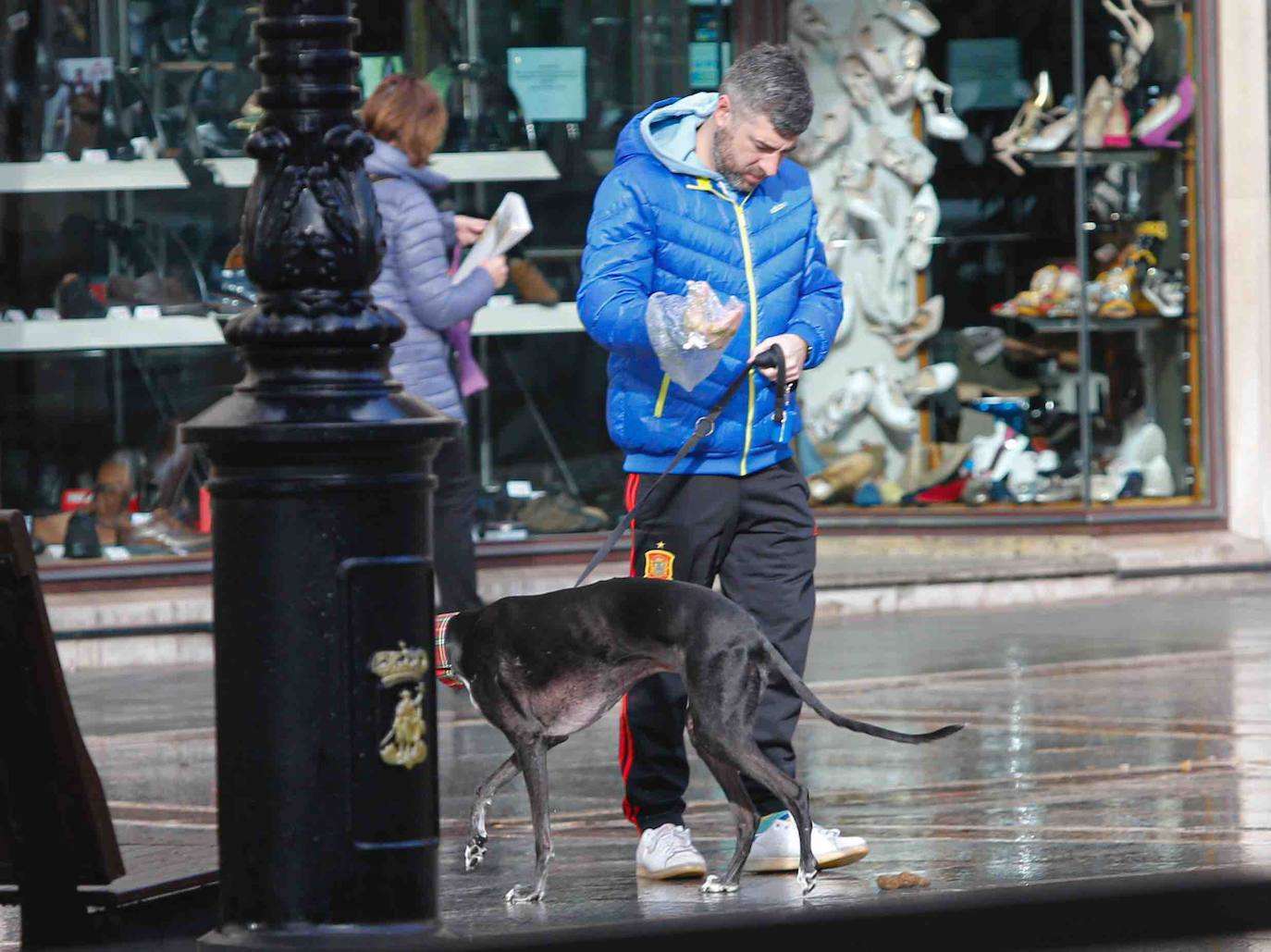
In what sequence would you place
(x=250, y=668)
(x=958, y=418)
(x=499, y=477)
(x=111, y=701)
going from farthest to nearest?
(x=958, y=418) < (x=499, y=477) < (x=111, y=701) < (x=250, y=668)

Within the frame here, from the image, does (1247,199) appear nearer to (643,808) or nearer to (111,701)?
(111,701)

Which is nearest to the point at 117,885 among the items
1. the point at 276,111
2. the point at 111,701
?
the point at 276,111

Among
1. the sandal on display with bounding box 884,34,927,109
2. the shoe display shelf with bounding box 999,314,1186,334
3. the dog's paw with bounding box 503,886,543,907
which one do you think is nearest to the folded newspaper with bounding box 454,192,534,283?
the sandal on display with bounding box 884,34,927,109

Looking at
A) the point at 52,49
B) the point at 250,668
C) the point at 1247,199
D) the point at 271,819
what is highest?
the point at 52,49

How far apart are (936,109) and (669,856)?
736 centimetres

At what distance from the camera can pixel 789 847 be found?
6117mm

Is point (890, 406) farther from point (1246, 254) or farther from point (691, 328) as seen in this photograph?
point (691, 328)

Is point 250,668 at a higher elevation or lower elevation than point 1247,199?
lower

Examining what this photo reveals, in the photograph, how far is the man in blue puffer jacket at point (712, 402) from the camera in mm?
6000

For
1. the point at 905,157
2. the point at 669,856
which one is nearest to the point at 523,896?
the point at 669,856

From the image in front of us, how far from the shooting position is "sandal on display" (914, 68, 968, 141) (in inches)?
495

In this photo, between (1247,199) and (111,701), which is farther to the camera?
(1247,199)

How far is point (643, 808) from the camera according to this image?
240 inches

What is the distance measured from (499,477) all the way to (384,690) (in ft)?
23.7
